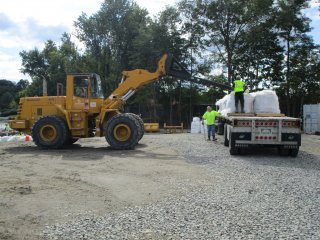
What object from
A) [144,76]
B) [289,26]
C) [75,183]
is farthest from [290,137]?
[289,26]

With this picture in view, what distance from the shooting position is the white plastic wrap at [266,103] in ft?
48.6

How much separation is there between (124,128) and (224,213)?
9.38 metres

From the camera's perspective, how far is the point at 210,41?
3888cm

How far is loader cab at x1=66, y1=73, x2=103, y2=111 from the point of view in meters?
15.8

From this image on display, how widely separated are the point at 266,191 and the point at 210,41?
32.2 m

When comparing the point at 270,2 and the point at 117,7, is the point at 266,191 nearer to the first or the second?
the point at 270,2

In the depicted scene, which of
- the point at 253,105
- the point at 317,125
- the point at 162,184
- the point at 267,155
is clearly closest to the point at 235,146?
the point at 267,155

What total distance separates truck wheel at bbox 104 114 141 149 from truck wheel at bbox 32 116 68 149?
1.77m

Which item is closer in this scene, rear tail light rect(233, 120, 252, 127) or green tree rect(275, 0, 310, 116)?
rear tail light rect(233, 120, 252, 127)

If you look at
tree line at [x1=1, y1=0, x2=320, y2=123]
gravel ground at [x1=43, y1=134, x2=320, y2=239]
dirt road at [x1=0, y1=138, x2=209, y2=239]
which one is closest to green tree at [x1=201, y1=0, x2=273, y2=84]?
tree line at [x1=1, y1=0, x2=320, y2=123]

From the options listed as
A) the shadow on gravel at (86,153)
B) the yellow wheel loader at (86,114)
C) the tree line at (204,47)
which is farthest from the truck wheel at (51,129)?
the tree line at (204,47)

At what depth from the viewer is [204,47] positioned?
39688mm

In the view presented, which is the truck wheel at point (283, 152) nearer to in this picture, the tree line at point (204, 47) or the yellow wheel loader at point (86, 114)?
the yellow wheel loader at point (86, 114)

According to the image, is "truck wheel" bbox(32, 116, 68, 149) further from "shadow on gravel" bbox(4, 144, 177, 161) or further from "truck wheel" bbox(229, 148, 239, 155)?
"truck wheel" bbox(229, 148, 239, 155)
